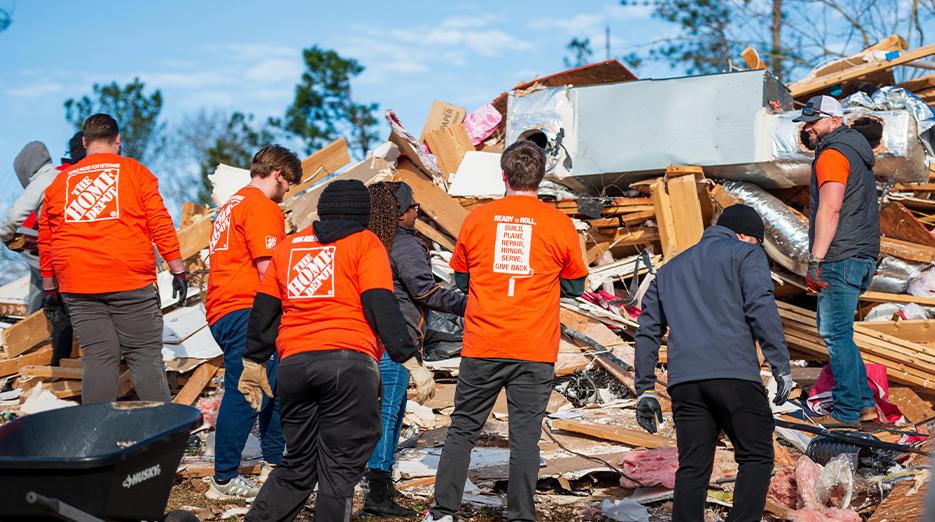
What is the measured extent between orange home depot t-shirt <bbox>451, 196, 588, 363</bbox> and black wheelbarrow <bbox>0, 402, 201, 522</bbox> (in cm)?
155

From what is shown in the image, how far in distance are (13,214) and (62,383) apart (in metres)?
1.50

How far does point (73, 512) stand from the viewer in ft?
10.7

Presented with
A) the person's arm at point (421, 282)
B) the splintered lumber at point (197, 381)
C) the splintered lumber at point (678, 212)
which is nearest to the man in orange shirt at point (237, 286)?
the person's arm at point (421, 282)

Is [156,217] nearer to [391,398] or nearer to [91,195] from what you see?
[91,195]

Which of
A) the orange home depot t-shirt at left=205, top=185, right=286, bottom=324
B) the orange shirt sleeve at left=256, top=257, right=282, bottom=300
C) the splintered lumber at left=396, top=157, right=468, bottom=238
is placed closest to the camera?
the orange shirt sleeve at left=256, top=257, right=282, bottom=300

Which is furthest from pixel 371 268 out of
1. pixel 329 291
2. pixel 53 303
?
pixel 53 303

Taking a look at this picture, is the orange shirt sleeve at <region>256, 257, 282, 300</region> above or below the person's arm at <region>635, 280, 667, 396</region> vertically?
above

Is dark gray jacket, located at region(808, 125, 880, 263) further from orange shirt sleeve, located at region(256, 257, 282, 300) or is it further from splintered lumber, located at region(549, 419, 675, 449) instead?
orange shirt sleeve, located at region(256, 257, 282, 300)

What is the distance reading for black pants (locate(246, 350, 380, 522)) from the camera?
4121mm

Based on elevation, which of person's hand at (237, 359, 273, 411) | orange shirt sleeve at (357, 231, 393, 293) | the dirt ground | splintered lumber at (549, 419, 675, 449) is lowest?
the dirt ground

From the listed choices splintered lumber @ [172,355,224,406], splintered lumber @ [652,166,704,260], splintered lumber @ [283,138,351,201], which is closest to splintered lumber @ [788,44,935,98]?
splintered lumber @ [652,166,704,260]

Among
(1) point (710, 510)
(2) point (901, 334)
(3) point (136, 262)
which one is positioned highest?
(3) point (136, 262)

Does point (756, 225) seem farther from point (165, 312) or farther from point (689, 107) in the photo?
point (165, 312)

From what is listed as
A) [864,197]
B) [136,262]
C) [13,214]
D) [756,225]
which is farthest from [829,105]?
[13,214]
